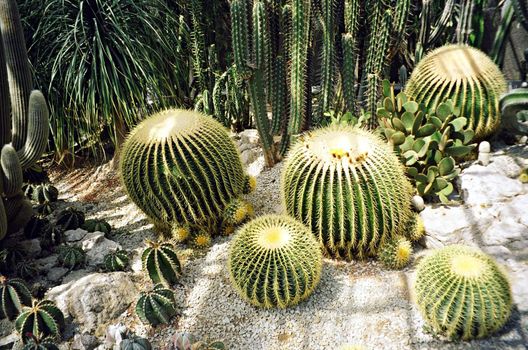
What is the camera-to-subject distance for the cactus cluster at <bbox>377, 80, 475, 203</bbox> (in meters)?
3.32

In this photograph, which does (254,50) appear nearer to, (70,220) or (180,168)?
(180,168)

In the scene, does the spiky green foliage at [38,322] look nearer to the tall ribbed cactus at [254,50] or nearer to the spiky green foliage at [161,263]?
the spiky green foliage at [161,263]

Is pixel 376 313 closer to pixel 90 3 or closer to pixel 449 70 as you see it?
pixel 449 70

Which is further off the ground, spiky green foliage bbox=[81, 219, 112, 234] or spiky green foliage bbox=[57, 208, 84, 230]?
spiky green foliage bbox=[57, 208, 84, 230]

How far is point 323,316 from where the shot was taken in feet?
9.29

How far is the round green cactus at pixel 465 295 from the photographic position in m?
2.37

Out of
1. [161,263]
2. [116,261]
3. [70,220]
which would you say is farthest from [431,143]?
[70,220]

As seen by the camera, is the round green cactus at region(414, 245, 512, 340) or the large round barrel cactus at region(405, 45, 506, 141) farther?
the large round barrel cactus at region(405, 45, 506, 141)

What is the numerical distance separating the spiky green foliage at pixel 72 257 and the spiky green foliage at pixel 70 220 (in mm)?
449

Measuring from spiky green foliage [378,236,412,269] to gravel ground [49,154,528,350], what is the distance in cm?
5

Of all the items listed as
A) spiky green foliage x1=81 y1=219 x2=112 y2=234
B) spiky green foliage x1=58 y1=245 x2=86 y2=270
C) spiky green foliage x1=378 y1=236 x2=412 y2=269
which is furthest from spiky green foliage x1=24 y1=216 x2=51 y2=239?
spiky green foliage x1=378 y1=236 x2=412 y2=269

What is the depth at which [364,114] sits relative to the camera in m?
4.00

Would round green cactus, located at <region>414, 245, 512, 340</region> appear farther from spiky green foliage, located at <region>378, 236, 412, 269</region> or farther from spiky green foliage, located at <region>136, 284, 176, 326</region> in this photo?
Answer: spiky green foliage, located at <region>136, 284, 176, 326</region>

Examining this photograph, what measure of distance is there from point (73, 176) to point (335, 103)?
2.85 meters
